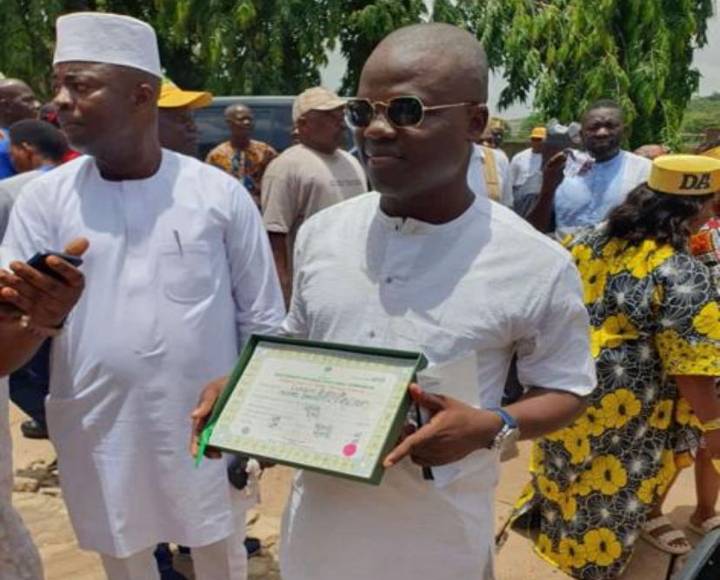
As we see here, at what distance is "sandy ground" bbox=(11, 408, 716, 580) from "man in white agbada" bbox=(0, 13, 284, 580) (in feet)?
3.08

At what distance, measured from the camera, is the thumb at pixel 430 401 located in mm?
1334

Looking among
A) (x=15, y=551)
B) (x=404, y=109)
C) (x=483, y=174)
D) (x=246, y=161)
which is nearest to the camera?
(x=404, y=109)

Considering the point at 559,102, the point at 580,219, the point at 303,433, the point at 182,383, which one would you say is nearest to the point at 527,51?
the point at 559,102

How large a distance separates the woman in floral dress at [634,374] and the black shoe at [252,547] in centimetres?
118

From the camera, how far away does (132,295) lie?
7.46 feet

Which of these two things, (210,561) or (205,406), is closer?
(205,406)

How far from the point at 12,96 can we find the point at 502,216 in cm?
420

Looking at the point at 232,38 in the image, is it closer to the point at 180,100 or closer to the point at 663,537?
→ the point at 180,100

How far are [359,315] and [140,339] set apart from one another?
941 millimetres

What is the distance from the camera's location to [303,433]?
139 cm

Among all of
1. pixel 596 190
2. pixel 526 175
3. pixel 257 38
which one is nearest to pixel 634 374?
pixel 596 190

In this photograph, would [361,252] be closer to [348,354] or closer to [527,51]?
[348,354]

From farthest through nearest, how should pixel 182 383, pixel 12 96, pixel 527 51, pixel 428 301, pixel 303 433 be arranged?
1. pixel 527 51
2. pixel 12 96
3. pixel 182 383
4. pixel 428 301
5. pixel 303 433

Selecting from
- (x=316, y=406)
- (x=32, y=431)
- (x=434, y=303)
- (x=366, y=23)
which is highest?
(x=434, y=303)
